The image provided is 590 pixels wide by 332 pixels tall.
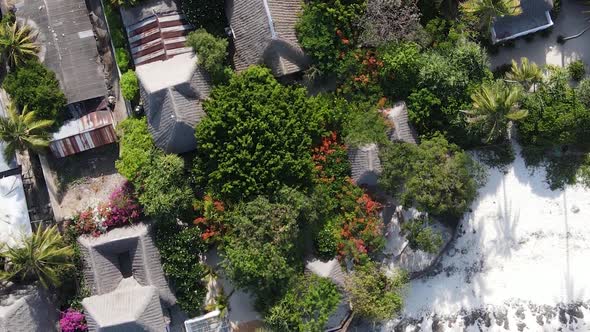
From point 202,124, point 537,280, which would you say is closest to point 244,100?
point 202,124

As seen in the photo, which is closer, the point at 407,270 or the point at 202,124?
the point at 202,124

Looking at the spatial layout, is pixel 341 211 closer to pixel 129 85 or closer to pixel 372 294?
pixel 372 294

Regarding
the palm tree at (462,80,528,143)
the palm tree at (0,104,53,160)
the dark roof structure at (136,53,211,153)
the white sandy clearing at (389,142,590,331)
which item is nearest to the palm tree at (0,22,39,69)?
the palm tree at (0,104,53,160)

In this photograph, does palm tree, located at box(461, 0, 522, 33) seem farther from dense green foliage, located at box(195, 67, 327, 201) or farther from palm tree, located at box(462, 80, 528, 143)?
dense green foliage, located at box(195, 67, 327, 201)

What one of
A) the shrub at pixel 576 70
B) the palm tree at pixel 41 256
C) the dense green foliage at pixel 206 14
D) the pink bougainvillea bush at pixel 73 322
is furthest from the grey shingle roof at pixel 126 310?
the shrub at pixel 576 70

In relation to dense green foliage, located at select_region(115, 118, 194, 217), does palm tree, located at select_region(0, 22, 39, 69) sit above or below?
above

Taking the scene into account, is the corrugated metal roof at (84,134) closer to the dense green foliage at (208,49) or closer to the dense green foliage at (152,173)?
the dense green foliage at (152,173)

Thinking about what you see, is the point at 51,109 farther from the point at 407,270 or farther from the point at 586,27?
the point at 586,27
